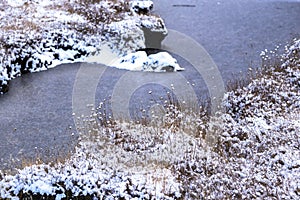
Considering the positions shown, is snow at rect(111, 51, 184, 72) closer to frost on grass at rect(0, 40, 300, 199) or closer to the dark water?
the dark water

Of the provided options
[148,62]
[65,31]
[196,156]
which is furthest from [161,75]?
[196,156]

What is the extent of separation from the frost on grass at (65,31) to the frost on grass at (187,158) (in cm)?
466

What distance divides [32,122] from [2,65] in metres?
3.40

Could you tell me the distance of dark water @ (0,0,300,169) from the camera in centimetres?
891

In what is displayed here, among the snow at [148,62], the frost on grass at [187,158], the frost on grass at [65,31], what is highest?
the frost on grass at [65,31]

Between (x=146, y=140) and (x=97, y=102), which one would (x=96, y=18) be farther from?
(x=146, y=140)

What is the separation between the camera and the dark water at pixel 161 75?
29.2 feet

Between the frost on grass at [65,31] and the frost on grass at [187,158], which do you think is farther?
the frost on grass at [65,31]

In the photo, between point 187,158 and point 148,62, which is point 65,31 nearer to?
point 148,62

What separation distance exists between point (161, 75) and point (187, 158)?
5333mm

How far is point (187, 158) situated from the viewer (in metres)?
7.35

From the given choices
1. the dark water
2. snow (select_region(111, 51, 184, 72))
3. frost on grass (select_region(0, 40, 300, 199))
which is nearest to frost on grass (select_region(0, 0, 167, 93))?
the dark water

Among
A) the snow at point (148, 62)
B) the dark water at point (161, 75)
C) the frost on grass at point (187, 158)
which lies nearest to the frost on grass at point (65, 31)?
the dark water at point (161, 75)

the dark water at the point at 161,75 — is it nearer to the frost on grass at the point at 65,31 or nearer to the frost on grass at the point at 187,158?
the frost on grass at the point at 65,31
